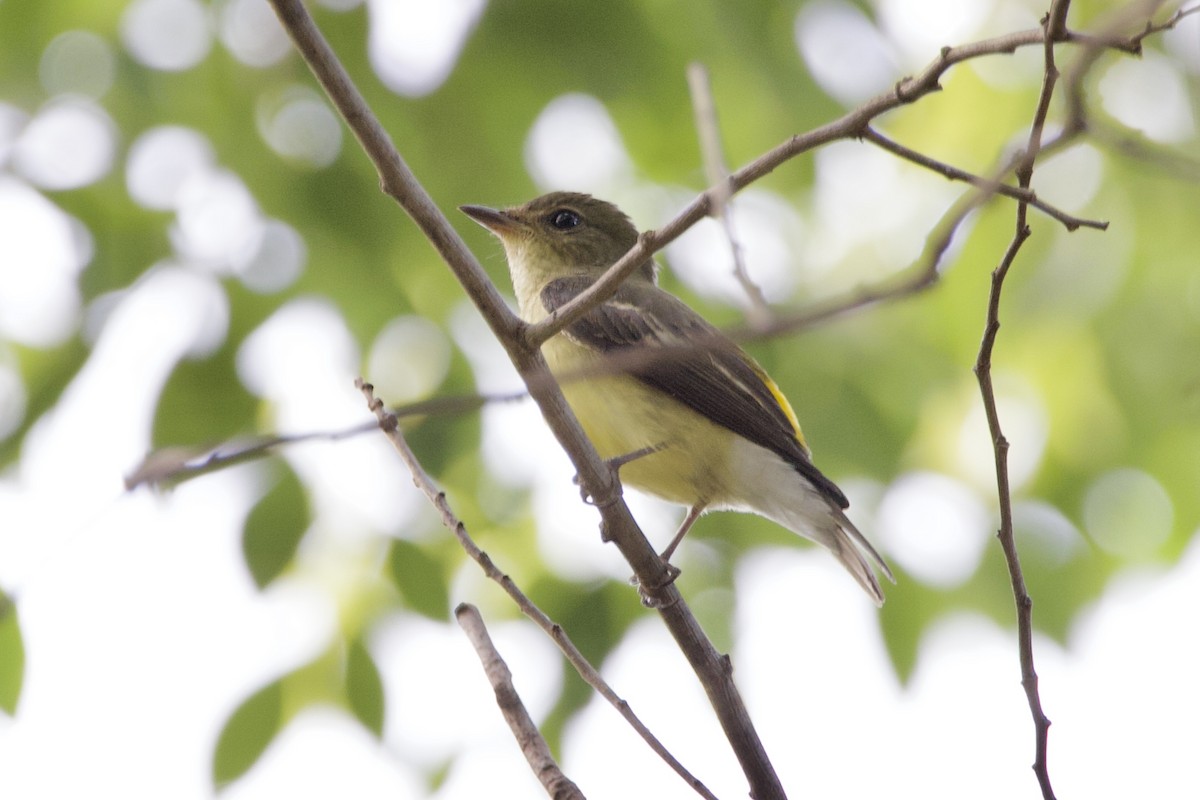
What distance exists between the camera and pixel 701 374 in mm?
4938

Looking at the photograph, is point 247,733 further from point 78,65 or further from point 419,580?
point 78,65

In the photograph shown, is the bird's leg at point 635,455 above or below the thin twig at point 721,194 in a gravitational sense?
above

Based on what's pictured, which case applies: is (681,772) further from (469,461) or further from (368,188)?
(368,188)

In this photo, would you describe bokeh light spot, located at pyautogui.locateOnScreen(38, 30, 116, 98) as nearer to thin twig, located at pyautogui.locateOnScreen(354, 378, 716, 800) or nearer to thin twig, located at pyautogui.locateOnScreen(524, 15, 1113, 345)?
thin twig, located at pyautogui.locateOnScreen(354, 378, 716, 800)

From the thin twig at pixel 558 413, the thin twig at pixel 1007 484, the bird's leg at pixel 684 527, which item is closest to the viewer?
the thin twig at pixel 1007 484

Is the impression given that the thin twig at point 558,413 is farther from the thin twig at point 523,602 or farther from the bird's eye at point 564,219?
the bird's eye at point 564,219

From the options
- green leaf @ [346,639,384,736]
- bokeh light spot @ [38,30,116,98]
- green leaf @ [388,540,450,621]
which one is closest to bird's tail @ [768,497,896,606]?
green leaf @ [388,540,450,621]

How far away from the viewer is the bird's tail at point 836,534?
15.5 ft

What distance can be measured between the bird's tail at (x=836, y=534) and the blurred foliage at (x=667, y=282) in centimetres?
9

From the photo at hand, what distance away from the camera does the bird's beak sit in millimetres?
4652

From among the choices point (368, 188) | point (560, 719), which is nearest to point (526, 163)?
point (368, 188)

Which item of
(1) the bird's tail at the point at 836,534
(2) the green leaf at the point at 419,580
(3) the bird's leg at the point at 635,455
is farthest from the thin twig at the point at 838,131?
(1) the bird's tail at the point at 836,534

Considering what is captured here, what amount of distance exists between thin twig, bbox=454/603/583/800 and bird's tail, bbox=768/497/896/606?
207 centimetres

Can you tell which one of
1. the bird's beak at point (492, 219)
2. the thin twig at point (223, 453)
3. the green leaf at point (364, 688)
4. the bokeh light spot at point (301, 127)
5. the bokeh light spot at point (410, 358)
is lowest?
Result: the thin twig at point (223, 453)
